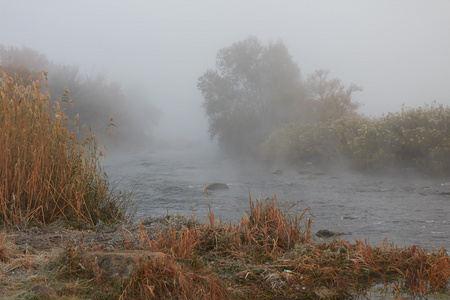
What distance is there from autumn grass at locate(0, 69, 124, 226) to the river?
0.94 meters

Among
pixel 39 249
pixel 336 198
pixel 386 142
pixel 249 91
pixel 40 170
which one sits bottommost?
pixel 336 198

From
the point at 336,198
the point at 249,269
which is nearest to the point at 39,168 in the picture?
the point at 249,269

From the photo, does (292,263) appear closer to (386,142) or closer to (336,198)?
(336,198)

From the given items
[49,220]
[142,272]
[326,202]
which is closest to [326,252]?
[142,272]

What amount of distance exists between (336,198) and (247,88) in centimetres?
2795

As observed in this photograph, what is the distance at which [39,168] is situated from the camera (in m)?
6.06

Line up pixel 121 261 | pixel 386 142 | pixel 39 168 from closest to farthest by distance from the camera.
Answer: pixel 121 261
pixel 39 168
pixel 386 142

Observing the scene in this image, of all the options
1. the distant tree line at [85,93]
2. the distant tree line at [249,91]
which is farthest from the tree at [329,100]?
the distant tree line at [85,93]

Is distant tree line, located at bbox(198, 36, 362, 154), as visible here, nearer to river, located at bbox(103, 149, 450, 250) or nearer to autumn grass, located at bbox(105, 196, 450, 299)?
river, located at bbox(103, 149, 450, 250)

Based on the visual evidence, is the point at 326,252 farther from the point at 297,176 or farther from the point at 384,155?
the point at 384,155

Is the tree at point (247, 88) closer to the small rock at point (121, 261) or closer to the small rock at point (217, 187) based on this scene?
the small rock at point (217, 187)

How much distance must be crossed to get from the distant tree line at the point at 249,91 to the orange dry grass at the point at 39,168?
30885 millimetres

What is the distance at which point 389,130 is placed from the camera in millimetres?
20750

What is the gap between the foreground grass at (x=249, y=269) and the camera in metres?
3.38
